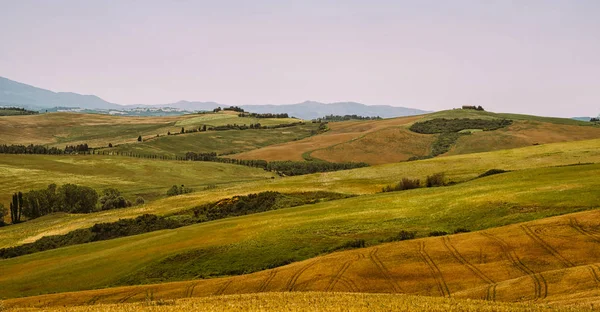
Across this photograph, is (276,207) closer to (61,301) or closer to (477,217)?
(477,217)

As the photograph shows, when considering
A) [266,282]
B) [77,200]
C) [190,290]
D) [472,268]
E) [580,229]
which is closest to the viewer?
[472,268]

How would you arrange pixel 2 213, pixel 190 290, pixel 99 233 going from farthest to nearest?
pixel 2 213 < pixel 99 233 < pixel 190 290

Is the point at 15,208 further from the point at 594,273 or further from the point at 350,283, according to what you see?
the point at 594,273

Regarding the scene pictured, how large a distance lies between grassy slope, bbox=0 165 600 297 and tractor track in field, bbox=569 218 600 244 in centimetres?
485

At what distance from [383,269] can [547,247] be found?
443 inches

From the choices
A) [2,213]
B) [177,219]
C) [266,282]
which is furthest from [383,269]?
[2,213]

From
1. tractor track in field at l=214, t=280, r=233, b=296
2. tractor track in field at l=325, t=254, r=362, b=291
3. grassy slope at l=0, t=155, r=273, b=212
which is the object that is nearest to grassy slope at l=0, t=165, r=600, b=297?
tractor track in field at l=214, t=280, r=233, b=296

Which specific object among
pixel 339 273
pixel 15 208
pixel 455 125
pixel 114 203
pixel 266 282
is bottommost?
pixel 15 208

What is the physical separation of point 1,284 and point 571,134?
149m

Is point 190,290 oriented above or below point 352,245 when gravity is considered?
below

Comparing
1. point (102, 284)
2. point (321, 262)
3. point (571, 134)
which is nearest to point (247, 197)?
point (102, 284)

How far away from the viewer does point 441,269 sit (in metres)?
35.7

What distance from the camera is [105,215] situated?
274ft

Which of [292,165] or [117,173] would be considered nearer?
[117,173]
